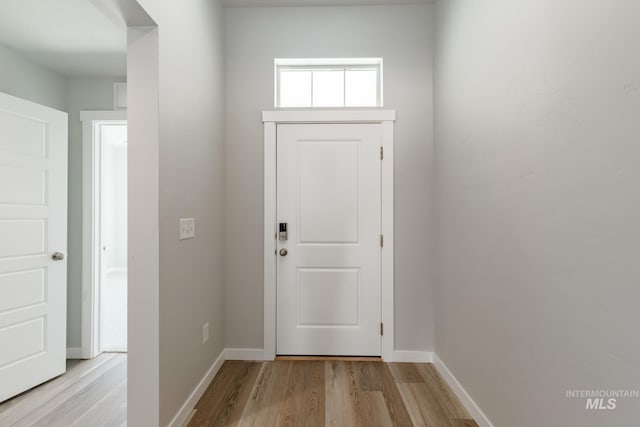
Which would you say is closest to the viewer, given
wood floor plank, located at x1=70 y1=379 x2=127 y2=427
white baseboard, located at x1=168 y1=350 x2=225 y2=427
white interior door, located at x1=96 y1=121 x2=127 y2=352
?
white baseboard, located at x1=168 y1=350 x2=225 y2=427

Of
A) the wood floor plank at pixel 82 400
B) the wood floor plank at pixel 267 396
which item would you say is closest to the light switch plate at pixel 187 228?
the wood floor plank at pixel 267 396

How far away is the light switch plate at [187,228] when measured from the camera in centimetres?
190

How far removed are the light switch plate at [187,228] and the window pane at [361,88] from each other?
1.63 metres

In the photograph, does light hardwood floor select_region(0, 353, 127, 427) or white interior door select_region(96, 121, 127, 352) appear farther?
white interior door select_region(96, 121, 127, 352)

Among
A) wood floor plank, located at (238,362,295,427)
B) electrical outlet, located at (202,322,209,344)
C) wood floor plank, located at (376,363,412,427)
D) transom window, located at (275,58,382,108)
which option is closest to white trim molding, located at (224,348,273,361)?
wood floor plank, located at (238,362,295,427)

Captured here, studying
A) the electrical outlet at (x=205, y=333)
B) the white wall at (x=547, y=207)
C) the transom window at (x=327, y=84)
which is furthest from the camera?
the transom window at (x=327, y=84)

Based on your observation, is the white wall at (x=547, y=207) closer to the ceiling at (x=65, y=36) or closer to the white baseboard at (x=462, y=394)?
the white baseboard at (x=462, y=394)

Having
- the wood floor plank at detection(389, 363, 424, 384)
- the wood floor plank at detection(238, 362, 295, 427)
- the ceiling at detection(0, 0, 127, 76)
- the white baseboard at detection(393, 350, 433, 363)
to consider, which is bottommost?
the wood floor plank at detection(389, 363, 424, 384)

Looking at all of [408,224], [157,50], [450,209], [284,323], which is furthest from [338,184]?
[157,50]

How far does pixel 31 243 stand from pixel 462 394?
10.5 feet

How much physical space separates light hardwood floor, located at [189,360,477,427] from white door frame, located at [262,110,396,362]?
26 centimetres

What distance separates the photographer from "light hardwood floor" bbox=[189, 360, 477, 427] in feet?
6.25

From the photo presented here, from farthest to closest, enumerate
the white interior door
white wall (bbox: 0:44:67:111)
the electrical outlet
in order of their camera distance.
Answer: the white interior door < white wall (bbox: 0:44:67:111) < the electrical outlet

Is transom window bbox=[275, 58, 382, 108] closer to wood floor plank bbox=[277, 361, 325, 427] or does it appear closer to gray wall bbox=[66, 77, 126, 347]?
gray wall bbox=[66, 77, 126, 347]
